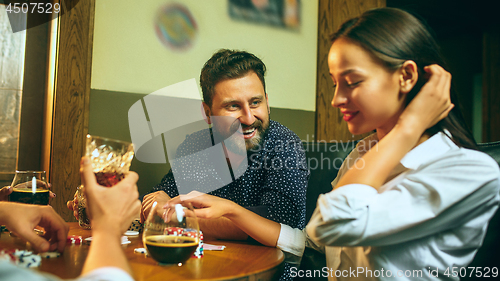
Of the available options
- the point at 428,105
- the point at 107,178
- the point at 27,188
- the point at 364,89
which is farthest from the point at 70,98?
the point at 428,105

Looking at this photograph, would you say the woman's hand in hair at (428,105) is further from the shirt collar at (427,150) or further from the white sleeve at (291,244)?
the white sleeve at (291,244)

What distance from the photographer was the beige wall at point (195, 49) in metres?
2.20

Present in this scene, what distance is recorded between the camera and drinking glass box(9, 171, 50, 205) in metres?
1.12

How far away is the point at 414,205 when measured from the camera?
31.4 inches

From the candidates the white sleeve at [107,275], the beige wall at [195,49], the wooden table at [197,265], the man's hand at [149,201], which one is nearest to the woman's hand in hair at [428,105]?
the wooden table at [197,265]

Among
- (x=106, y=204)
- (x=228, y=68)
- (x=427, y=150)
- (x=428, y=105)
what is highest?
(x=228, y=68)

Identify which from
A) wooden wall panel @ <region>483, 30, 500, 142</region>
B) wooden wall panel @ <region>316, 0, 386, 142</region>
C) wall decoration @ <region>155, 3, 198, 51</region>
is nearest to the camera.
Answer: wall decoration @ <region>155, 3, 198, 51</region>

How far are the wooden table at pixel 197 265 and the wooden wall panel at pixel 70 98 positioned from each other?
1135mm

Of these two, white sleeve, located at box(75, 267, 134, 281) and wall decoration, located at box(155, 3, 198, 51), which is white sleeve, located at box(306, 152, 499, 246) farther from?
wall decoration, located at box(155, 3, 198, 51)

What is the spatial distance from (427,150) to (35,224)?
3.30ft

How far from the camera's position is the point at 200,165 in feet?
6.06

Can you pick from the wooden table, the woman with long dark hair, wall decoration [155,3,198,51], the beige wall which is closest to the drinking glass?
the wooden table

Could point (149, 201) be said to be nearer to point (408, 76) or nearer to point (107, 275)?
point (107, 275)

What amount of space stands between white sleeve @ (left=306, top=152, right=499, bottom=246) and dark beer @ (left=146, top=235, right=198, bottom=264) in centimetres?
31
